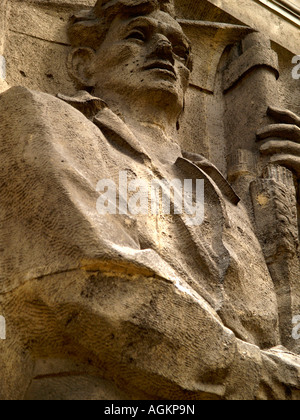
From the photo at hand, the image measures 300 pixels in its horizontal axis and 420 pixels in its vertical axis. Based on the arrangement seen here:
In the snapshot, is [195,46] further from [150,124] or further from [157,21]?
[150,124]

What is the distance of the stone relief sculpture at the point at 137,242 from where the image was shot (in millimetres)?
3207

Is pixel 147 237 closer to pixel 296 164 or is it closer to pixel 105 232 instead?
pixel 105 232

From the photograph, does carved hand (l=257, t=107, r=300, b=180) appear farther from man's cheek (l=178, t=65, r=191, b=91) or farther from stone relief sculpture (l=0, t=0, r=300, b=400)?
man's cheek (l=178, t=65, r=191, b=91)

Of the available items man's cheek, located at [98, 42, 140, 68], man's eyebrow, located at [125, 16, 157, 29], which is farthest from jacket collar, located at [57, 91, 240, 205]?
man's eyebrow, located at [125, 16, 157, 29]

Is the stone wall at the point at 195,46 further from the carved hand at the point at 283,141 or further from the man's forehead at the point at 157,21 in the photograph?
the man's forehead at the point at 157,21

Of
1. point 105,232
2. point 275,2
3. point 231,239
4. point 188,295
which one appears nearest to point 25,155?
point 105,232

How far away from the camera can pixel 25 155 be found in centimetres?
369

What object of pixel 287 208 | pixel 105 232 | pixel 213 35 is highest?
pixel 213 35

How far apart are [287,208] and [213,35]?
1.86m

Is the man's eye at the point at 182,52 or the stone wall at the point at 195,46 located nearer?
the stone wall at the point at 195,46

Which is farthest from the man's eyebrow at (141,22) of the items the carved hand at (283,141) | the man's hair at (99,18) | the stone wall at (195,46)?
the carved hand at (283,141)

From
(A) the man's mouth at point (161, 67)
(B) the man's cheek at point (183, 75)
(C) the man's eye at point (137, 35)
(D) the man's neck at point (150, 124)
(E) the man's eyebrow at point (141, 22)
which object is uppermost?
(E) the man's eyebrow at point (141, 22)

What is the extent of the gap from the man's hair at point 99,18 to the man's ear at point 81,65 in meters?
0.08

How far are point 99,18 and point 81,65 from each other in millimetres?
367
